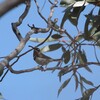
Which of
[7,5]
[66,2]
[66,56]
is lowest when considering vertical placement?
[66,56]

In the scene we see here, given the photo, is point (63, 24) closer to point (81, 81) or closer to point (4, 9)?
point (81, 81)

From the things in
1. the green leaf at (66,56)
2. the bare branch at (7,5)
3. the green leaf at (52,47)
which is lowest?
the green leaf at (66,56)

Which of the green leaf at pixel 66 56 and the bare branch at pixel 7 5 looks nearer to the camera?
the bare branch at pixel 7 5

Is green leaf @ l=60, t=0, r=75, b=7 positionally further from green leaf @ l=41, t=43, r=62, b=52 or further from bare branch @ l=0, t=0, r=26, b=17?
bare branch @ l=0, t=0, r=26, b=17

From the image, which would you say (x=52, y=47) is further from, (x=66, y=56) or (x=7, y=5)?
(x=7, y=5)

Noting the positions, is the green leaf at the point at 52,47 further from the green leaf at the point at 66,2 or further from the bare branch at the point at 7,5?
the bare branch at the point at 7,5

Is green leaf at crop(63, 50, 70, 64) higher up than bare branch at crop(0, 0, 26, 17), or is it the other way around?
bare branch at crop(0, 0, 26, 17)

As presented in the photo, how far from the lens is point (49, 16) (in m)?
0.83

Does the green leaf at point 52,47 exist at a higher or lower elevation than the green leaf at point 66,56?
higher

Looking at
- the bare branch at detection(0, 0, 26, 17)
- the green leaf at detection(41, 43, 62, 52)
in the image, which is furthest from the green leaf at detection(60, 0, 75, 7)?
the bare branch at detection(0, 0, 26, 17)

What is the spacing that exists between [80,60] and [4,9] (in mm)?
1037

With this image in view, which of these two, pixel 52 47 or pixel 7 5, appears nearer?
pixel 7 5

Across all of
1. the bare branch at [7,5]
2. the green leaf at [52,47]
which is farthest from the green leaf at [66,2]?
the bare branch at [7,5]

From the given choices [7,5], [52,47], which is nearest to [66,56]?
[52,47]
